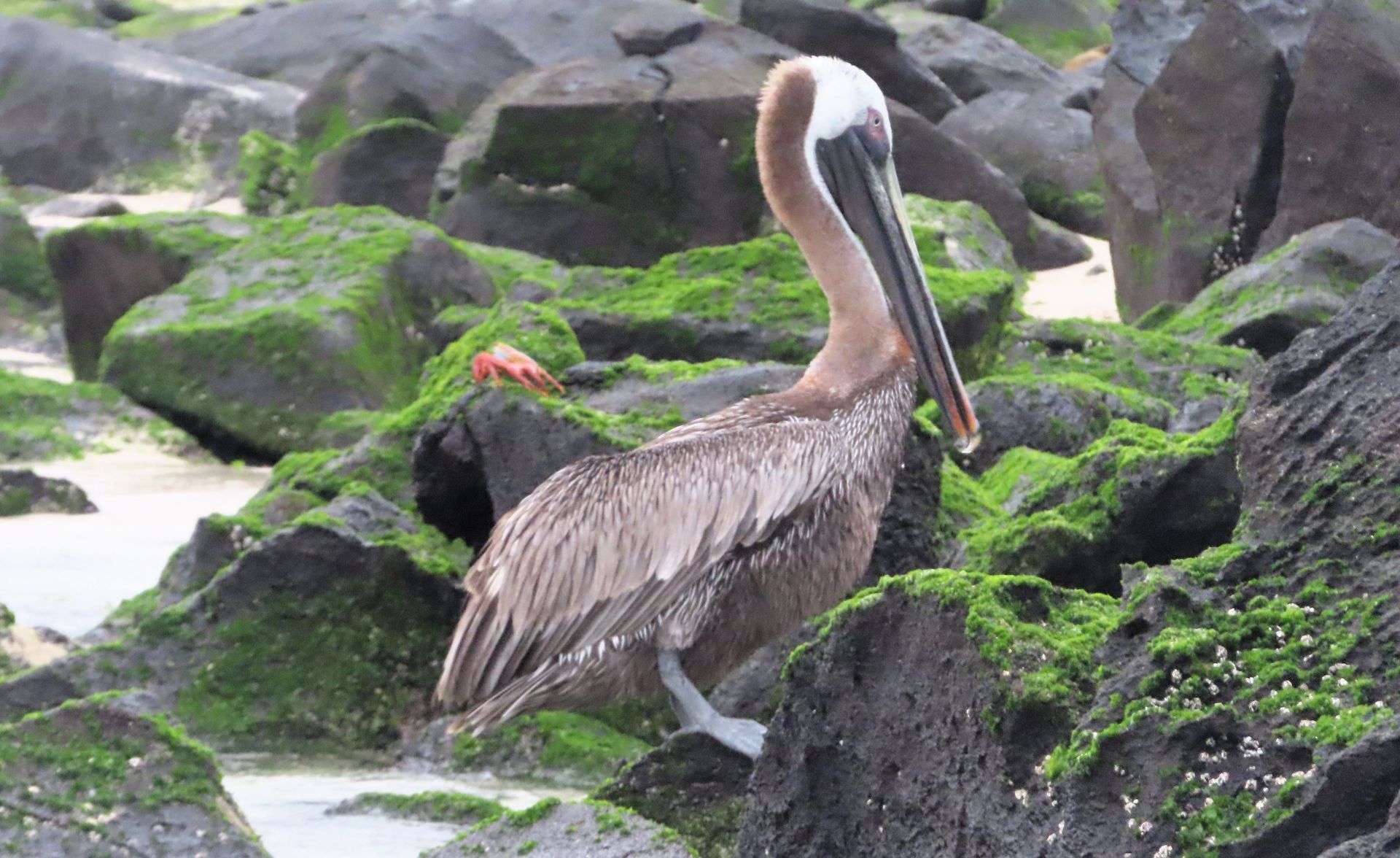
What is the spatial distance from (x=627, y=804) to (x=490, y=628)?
895 mm

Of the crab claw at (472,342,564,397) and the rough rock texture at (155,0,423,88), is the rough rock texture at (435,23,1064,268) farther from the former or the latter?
the rough rock texture at (155,0,423,88)

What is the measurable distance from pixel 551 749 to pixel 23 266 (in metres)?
11.5

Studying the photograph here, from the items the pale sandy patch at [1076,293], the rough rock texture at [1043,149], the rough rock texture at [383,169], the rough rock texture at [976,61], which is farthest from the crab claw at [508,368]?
the rough rock texture at [976,61]

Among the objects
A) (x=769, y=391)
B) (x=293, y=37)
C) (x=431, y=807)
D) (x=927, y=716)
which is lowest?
(x=293, y=37)

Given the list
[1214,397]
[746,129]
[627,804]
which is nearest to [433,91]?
[746,129]

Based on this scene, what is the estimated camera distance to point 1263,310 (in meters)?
9.62

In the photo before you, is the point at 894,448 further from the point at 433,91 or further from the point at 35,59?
the point at 35,59

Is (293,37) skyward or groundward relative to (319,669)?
groundward

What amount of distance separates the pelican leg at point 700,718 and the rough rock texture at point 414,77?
12534mm

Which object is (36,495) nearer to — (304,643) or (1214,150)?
(304,643)

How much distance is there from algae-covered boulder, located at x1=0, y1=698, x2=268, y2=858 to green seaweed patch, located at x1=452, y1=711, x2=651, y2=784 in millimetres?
1685

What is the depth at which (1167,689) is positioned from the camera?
305 cm

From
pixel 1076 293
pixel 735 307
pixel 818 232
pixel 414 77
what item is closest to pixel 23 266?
pixel 414 77

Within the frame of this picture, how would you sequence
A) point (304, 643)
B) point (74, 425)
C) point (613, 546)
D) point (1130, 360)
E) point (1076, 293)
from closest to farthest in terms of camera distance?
point (613, 546) < point (304, 643) < point (1130, 360) < point (74, 425) < point (1076, 293)
